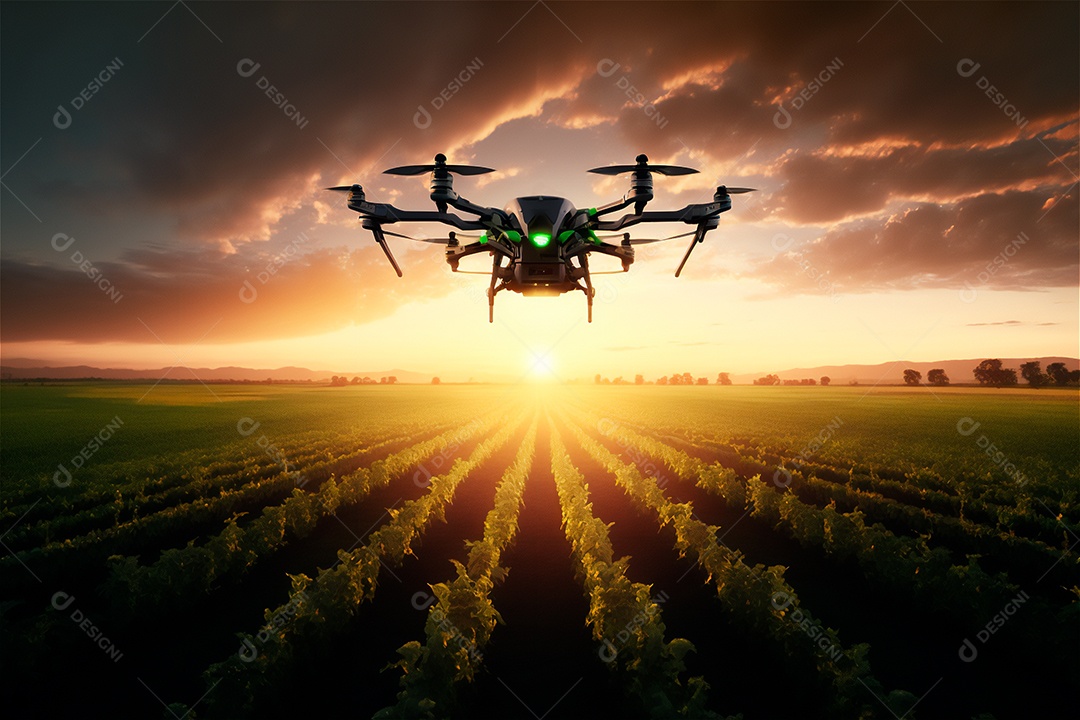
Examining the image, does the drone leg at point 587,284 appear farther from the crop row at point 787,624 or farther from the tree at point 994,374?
the tree at point 994,374

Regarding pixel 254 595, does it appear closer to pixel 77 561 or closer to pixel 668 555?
pixel 77 561

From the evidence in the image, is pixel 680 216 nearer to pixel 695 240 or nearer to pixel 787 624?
pixel 695 240

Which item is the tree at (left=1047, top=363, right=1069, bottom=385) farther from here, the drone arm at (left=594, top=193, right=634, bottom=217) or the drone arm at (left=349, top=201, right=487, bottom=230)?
the drone arm at (left=349, top=201, right=487, bottom=230)

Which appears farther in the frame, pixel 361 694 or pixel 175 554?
pixel 175 554

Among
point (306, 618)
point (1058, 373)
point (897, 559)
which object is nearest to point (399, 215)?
point (306, 618)

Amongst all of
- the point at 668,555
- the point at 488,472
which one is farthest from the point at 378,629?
the point at 488,472

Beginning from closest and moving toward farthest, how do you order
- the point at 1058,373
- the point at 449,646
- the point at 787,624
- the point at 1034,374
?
the point at 449,646 → the point at 787,624 → the point at 1058,373 → the point at 1034,374

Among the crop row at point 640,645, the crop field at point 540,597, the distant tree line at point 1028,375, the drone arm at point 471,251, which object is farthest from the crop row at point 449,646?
the distant tree line at point 1028,375
